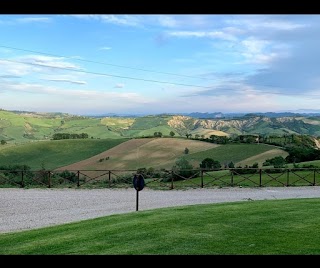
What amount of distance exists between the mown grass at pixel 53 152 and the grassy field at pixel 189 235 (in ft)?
148

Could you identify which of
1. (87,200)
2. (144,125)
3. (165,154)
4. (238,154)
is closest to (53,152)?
(165,154)

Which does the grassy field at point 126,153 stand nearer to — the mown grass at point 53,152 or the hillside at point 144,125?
the mown grass at point 53,152

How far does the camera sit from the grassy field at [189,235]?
20.0ft

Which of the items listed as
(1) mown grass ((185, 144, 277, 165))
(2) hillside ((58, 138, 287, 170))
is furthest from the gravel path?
(1) mown grass ((185, 144, 277, 165))

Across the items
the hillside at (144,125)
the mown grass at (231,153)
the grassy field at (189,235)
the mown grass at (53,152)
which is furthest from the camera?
the hillside at (144,125)

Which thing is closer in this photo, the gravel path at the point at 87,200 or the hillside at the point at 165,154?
the gravel path at the point at 87,200

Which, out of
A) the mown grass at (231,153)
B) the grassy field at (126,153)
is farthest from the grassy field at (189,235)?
the mown grass at (231,153)

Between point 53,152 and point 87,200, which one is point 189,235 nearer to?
point 87,200

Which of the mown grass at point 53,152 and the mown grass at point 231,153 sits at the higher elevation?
the mown grass at point 231,153

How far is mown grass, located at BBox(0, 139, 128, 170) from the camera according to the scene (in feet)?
181

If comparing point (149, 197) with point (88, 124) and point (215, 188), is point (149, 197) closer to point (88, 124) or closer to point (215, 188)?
point (215, 188)

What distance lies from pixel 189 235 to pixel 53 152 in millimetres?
56114

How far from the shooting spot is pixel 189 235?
7.32m
